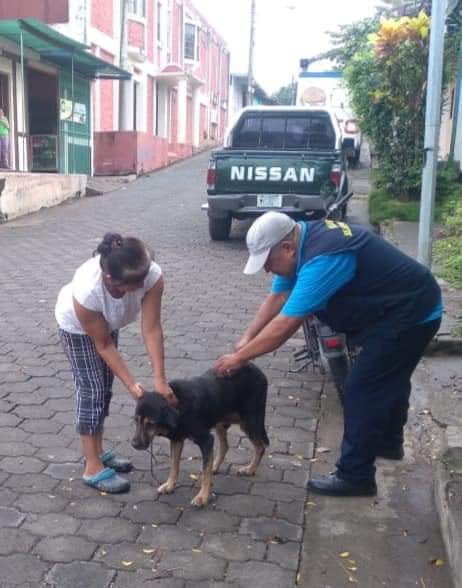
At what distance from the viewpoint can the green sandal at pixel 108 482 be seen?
349cm

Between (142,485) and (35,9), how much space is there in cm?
1377

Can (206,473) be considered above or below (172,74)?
below

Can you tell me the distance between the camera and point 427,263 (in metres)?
6.64

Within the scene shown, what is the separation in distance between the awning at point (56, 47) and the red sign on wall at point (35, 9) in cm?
47

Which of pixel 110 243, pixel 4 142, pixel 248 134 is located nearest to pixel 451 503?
pixel 110 243

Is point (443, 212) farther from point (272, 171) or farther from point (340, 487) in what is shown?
point (340, 487)

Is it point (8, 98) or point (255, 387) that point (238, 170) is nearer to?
point (255, 387)

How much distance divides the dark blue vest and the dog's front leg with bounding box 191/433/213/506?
870mm

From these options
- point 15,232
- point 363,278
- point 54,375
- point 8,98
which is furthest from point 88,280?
point 8,98

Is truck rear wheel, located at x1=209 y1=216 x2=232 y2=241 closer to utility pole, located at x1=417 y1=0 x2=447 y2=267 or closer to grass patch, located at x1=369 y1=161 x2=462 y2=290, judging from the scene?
grass patch, located at x1=369 y1=161 x2=462 y2=290

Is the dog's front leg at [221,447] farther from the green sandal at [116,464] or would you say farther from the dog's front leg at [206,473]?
the green sandal at [116,464]

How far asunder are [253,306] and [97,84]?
1628 cm

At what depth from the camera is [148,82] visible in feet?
88.6

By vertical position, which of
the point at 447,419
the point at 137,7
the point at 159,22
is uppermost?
the point at 159,22
